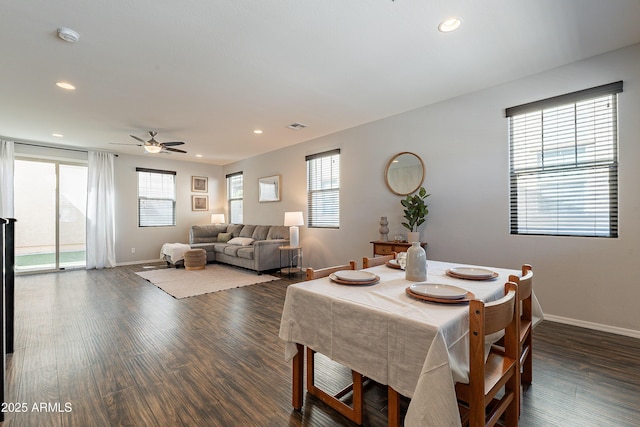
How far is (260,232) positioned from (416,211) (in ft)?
12.7

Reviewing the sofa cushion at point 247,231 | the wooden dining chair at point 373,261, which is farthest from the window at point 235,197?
the wooden dining chair at point 373,261

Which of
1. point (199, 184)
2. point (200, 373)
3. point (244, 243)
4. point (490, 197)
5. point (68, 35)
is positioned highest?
point (68, 35)

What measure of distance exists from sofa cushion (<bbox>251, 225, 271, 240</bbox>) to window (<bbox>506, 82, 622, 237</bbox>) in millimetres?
4693

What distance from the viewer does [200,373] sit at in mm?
2035

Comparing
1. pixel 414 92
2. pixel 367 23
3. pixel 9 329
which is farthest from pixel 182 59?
pixel 9 329

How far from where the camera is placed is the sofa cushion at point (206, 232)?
22.7ft

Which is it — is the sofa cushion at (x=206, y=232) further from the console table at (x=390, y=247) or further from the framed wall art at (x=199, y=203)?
the console table at (x=390, y=247)

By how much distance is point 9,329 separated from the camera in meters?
2.38

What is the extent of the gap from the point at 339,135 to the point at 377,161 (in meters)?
1.00

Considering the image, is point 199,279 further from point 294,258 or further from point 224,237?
point 224,237

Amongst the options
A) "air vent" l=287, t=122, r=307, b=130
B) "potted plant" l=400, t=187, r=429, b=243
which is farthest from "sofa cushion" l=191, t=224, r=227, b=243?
"potted plant" l=400, t=187, r=429, b=243

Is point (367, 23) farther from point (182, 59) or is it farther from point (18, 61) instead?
point (18, 61)

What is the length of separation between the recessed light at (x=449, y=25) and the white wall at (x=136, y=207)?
22.2ft

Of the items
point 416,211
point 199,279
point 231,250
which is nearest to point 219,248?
point 231,250
